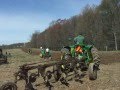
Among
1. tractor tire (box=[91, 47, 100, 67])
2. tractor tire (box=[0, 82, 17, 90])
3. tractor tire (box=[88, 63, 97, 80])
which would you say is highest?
tractor tire (box=[91, 47, 100, 67])

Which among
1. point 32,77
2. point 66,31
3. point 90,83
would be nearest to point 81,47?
point 90,83

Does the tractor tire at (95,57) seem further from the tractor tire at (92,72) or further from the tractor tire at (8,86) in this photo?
the tractor tire at (8,86)

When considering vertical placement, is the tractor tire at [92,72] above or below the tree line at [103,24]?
below

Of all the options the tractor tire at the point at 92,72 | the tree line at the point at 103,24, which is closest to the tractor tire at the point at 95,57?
the tractor tire at the point at 92,72

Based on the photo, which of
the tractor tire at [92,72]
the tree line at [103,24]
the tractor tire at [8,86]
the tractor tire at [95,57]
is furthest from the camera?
the tree line at [103,24]

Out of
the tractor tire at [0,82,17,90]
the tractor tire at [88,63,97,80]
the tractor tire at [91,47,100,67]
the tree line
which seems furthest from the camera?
the tree line

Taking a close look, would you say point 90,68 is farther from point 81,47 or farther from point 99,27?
point 99,27

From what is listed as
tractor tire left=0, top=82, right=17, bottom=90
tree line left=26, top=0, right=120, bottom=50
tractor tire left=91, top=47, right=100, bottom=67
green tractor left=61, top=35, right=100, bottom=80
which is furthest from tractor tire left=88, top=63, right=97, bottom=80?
tree line left=26, top=0, right=120, bottom=50

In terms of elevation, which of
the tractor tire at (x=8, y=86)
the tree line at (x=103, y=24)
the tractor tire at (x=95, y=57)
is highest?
the tree line at (x=103, y=24)

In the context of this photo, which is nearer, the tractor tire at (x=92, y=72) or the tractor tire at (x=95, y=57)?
the tractor tire at (x=92, y=72)

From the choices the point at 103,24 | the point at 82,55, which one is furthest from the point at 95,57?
the point at 103,24

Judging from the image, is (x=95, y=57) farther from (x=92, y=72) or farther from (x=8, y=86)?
(x=8, y=86)

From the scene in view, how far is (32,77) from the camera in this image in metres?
12.8

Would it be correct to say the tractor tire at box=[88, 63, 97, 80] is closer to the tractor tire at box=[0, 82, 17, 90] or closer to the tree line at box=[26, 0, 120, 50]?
the tractor tire at box=[0, 82, 17, 90]
